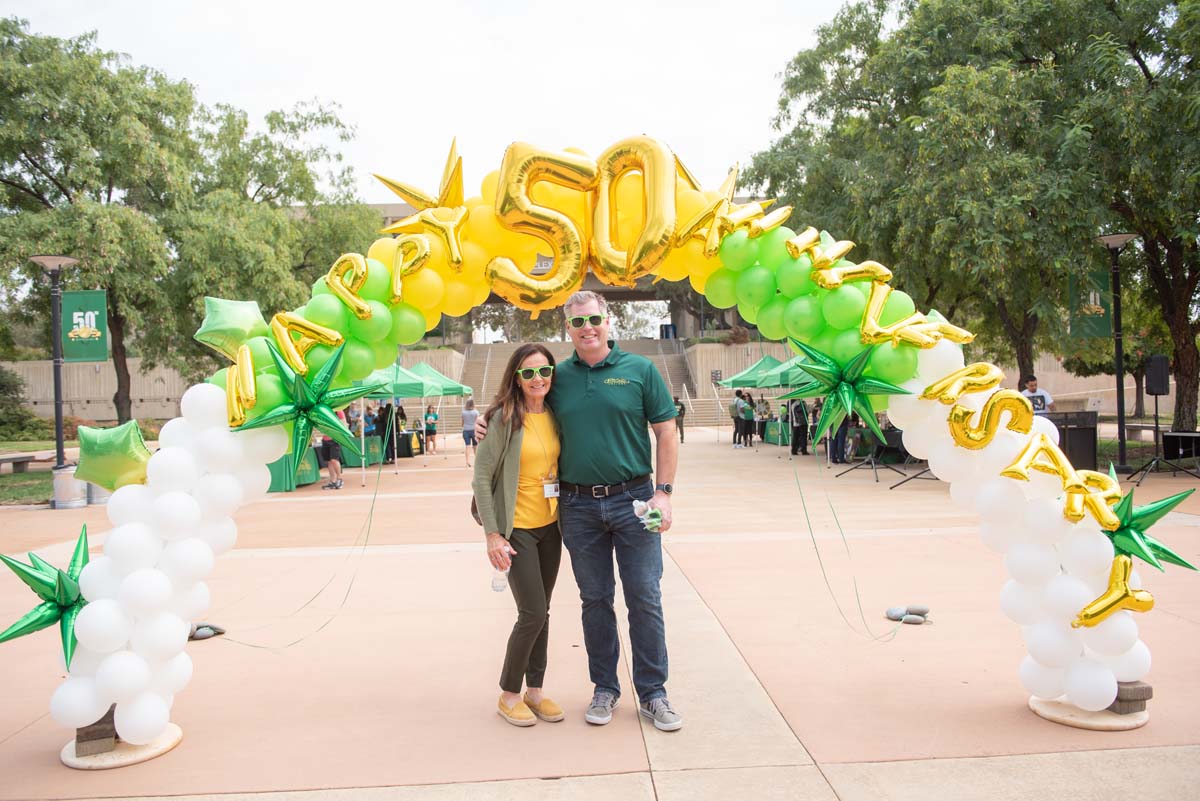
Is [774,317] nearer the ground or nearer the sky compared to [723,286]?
nearer the ground

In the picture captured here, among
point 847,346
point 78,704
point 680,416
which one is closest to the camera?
point 78,704

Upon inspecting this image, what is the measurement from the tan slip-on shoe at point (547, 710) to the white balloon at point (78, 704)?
1.82m

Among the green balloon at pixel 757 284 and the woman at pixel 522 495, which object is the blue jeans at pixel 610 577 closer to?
the woman at pixel 522 495

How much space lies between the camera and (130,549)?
384 centimetres

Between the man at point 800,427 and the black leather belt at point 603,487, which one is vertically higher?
the black leather belt at point 603,487

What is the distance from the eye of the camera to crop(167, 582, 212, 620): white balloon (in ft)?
13.0

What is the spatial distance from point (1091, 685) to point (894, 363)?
1614mm

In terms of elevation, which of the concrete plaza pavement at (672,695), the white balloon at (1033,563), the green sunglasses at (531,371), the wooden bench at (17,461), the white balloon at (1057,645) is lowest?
the wooden bench at (17,461)

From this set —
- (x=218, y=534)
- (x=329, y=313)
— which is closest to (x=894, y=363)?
(x=329, y=313)

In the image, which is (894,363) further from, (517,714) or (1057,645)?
(517,714)

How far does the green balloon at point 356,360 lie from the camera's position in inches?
171

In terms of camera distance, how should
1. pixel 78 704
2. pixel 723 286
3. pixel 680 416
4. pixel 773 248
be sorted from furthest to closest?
pixel 680 416 → pixel 723 286 → pixel 773 248 → pixel 78 704

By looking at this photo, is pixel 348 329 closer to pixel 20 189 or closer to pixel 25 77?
pixel 25 77

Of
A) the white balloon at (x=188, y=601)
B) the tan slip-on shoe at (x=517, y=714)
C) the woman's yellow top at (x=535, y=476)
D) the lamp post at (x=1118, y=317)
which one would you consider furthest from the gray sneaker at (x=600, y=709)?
the lamp post at (x=1118, y=317)
